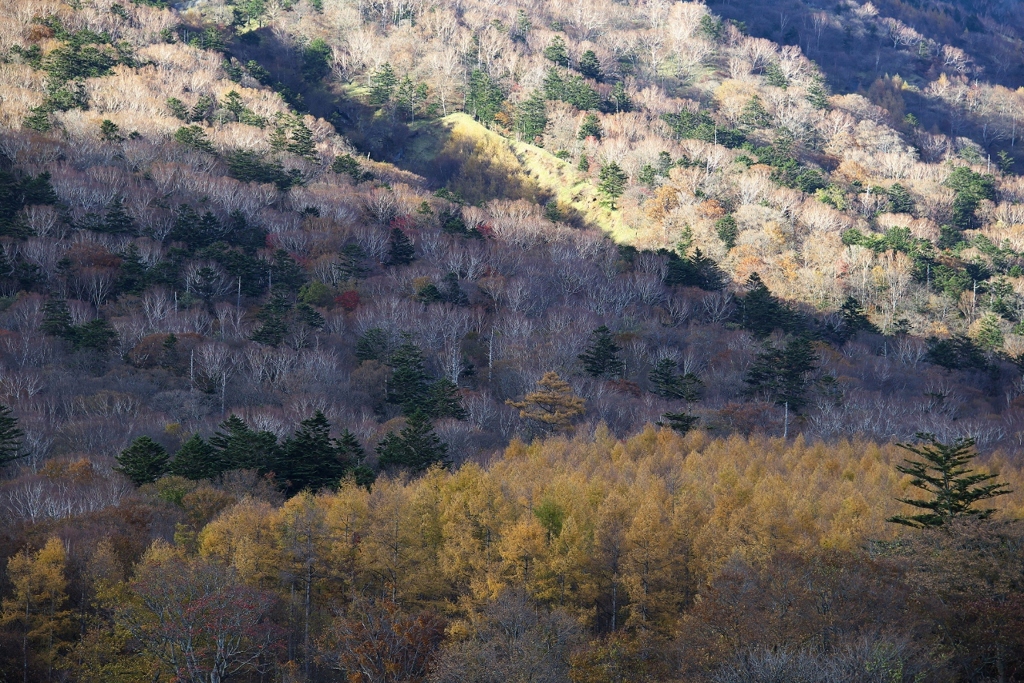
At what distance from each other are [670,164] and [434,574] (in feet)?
229

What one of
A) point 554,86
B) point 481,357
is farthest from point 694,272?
point 554,86

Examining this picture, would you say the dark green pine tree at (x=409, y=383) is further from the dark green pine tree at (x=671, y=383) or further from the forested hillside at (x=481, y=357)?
the dark green pine tree at (x=671, y=383)

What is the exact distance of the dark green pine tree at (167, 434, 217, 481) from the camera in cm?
4616

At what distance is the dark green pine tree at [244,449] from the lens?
155ft

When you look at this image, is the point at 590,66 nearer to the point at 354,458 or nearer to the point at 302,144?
the point at 302,144

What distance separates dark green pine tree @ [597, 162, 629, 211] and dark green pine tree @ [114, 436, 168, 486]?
2355 inches

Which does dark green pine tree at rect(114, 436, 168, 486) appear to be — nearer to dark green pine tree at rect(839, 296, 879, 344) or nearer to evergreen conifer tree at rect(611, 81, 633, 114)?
dark green pine tree at rect(839, 296, 879, 344)

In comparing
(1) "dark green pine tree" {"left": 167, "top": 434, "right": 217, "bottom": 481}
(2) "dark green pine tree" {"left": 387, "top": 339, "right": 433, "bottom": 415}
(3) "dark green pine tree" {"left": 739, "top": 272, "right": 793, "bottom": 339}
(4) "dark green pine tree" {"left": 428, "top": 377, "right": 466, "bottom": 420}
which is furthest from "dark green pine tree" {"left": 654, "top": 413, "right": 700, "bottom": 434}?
(1) "dark green pine tree" {"left": 167, "top": 434, "right": 217, "bottom": 481}

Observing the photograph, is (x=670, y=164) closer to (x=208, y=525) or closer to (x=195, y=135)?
(x=195, y=135)

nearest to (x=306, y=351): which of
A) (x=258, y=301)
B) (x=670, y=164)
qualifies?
(x=258, y=301)

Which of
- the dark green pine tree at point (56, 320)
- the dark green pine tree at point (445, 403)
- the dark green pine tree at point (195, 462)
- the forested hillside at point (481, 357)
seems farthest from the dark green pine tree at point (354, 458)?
the dark green pine tree at point (56, 320)

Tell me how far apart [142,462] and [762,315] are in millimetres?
46771

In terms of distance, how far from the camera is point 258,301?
71.2 m

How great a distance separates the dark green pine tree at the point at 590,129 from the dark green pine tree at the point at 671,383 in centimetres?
5264
